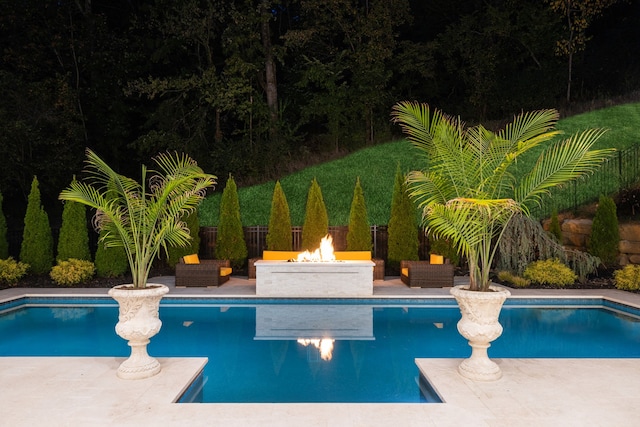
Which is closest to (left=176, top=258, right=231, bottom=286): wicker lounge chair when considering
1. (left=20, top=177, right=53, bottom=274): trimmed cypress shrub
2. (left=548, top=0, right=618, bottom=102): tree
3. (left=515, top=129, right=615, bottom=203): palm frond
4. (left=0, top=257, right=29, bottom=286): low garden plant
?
(left=0, top=257, right=29, bottom=286): low garden plant

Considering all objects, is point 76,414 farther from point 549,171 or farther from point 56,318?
point 56,318

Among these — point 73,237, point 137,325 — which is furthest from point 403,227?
point 137,325

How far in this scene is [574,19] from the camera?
2686 cm

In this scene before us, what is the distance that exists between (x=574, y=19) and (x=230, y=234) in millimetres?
22954

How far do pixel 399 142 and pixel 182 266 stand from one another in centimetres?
1352

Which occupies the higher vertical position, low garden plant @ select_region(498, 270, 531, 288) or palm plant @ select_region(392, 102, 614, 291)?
palm plant @ select_region(392, 102, 614, 291)

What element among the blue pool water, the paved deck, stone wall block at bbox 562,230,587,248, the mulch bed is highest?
stone wall block at bbox 562,230,587,248

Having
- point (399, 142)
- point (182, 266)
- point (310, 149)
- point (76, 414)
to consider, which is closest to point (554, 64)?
point (399, 142)

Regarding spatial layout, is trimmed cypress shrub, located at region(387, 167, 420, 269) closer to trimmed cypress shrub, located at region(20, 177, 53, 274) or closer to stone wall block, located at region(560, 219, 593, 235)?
stone wall block, located at region(560, 219, 593, 235)

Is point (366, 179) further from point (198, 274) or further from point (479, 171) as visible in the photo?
point (479, 171)

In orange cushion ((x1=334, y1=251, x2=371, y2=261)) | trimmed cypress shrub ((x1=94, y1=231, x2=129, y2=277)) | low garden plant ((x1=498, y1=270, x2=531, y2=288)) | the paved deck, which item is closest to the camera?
the paved deck

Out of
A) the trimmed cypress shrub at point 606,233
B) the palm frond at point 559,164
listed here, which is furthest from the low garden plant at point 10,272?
the trimmed cypress shrub at point 606,233

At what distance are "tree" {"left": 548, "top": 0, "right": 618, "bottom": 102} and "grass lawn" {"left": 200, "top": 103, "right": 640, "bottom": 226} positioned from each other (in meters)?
4.54

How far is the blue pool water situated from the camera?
6.21m
